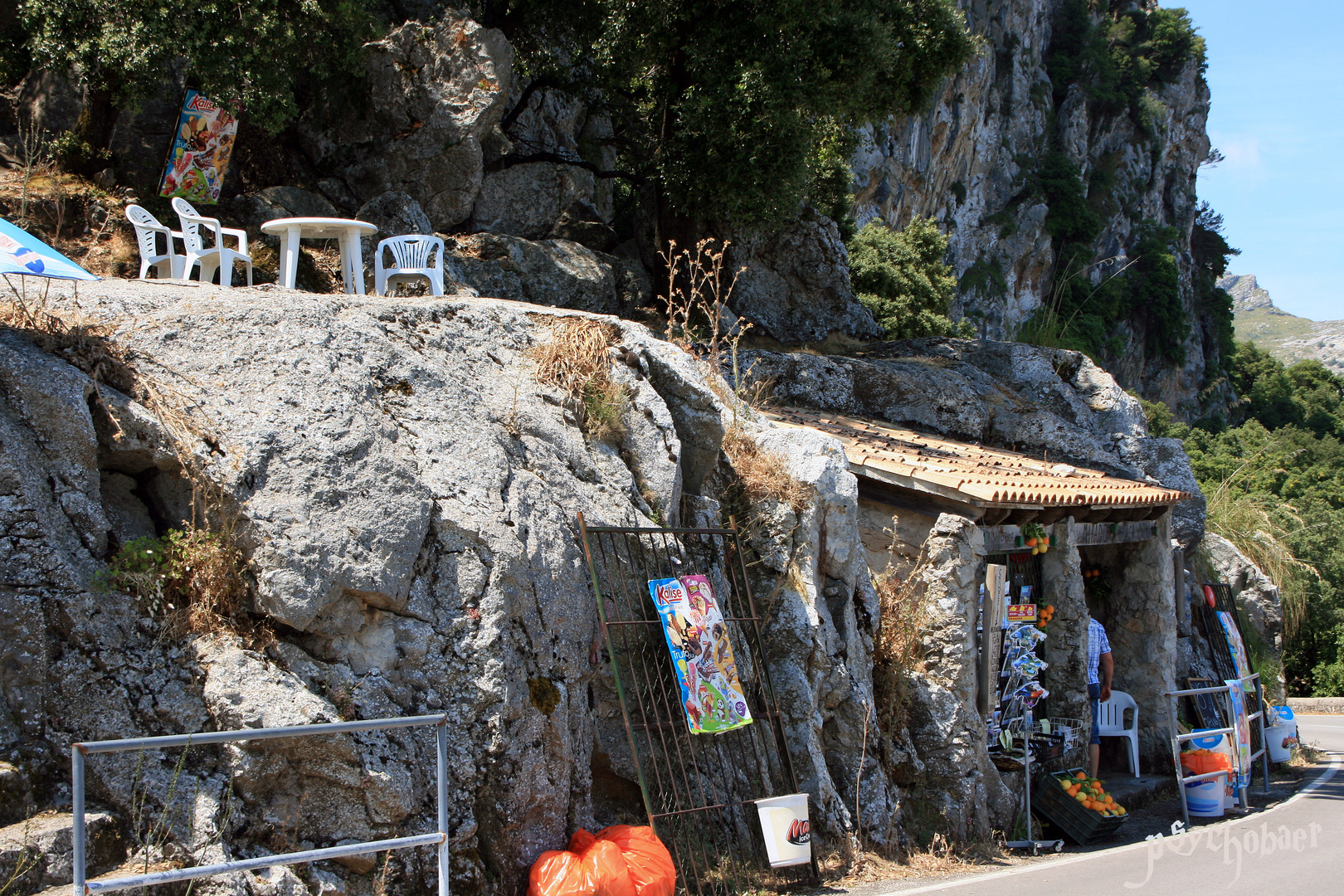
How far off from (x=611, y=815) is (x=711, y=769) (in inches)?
31.5

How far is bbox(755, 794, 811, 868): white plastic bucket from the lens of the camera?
19.4ft

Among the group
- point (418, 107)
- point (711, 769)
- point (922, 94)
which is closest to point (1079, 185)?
point (922, 94)

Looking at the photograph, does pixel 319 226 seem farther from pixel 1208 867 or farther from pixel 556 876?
pixel 1208 867

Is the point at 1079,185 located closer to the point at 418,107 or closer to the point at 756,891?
the point at 418,107

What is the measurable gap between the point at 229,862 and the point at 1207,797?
9.12 m

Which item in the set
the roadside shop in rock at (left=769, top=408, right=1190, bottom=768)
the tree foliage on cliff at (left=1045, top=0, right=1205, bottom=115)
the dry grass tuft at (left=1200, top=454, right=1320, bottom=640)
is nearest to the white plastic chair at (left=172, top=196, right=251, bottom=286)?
the roadside shop in rock at (left=769, top=408, right=1190, bottom=768)

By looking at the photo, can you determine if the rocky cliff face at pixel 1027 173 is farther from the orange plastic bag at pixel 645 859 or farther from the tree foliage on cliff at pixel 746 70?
the orange plastic bag at pixel 645 859

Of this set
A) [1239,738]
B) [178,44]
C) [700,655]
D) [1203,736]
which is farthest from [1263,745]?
[178,44]

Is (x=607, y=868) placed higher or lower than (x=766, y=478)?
lower

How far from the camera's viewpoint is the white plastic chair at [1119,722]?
11.0 meters

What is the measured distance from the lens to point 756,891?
5.92 m

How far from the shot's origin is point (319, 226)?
26.7 feet

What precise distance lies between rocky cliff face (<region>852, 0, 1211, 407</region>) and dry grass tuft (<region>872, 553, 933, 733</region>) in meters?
26.0

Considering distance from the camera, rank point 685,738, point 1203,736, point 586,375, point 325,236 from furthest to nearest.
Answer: point 1203,736, point 325,236, point 586,375, point 685,738
